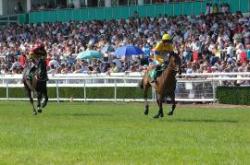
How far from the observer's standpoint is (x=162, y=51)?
20203mm

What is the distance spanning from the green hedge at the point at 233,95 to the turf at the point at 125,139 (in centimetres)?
529

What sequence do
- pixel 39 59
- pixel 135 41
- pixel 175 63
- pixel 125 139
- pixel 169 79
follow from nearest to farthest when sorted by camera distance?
pixel 125 139 < pixel 175 63 < pixel 169 79 < pixel 39 59 < pixel 135 41

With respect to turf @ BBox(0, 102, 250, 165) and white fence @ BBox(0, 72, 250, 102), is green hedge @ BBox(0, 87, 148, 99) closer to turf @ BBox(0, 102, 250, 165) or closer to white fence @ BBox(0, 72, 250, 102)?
white fence @ BBox(0, 72, 250, 102)

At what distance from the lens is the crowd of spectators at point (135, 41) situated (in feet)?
100

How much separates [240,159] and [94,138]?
13.2 ft

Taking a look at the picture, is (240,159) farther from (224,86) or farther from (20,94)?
(20,94)

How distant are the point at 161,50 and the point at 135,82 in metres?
10.2

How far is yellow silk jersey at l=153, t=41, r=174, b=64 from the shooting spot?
66.1 feet

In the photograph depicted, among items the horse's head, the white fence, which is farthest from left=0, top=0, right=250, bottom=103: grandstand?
the horse's head

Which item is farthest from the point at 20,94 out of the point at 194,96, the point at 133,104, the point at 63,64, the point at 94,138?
the point at 94,138

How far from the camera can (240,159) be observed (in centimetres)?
1080

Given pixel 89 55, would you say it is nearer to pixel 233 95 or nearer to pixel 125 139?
pixel 233 95

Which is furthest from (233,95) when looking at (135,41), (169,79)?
(135,41)

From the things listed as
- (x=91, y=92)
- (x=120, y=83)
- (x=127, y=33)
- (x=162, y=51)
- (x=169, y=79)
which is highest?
(x=162, y=51)
